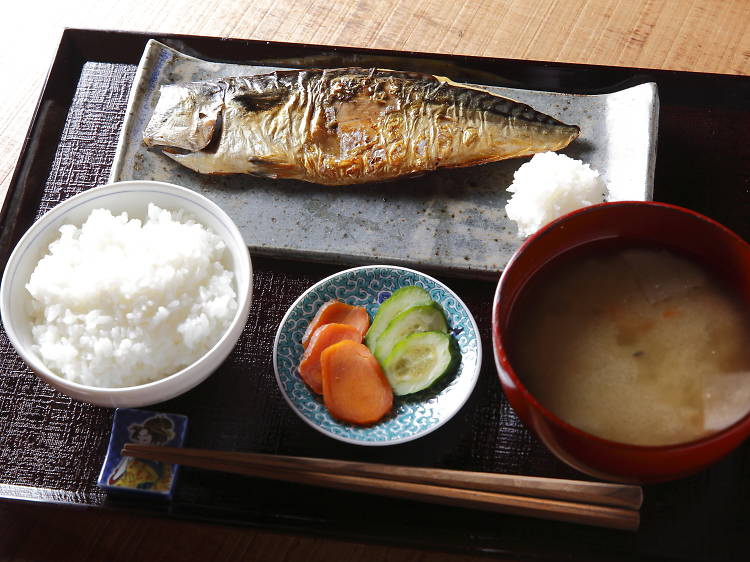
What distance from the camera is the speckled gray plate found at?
6.70ft

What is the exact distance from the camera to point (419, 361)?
1.75 metres

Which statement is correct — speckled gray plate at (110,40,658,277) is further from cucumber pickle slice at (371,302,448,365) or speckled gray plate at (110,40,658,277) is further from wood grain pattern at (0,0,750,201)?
wood grain pattern at (0,0,750,201)

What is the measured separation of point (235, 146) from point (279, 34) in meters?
0.65

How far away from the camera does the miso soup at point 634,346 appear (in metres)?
1.36

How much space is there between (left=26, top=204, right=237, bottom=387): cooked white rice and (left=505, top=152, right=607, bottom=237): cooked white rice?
780 mm

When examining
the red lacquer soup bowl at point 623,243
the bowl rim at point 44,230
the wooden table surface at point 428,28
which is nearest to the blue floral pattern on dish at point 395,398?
the bowl rim at point 44,230

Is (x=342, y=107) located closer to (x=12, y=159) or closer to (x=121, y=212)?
(x=121, y=212)

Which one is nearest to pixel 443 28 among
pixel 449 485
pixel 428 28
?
pixel 428 28

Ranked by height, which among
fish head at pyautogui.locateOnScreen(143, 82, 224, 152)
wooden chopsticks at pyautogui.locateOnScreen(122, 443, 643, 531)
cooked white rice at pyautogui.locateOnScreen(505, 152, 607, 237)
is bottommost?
wooden chopsticks at pyautogui.locateOnScreen(122, 443, 643, 531)

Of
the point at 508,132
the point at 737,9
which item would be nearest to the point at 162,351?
the point at 508,132

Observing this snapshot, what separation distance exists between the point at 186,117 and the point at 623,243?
128 cm

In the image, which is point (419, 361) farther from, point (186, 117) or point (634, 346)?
point (186, 117)

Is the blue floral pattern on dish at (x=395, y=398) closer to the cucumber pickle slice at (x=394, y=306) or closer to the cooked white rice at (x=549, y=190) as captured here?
the cucumber pickle slice at (x=394, y=306)

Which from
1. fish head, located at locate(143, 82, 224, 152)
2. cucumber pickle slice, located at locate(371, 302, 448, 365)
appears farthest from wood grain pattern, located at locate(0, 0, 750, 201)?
cucumber pickle slice, located at locate(371, 302, 448, 365)
